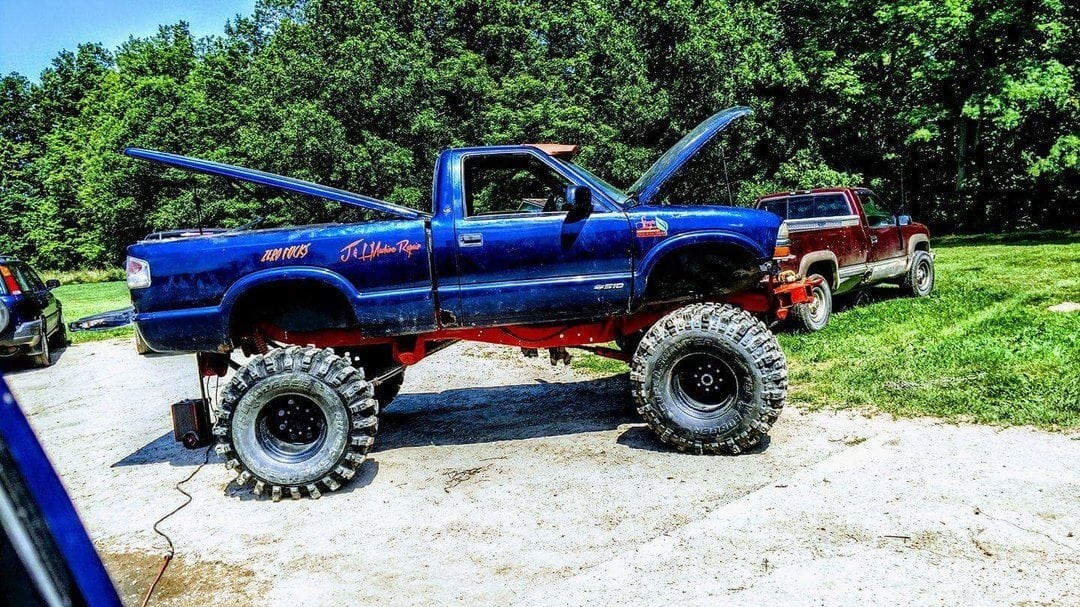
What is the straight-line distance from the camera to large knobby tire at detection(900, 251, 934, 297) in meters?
12.4

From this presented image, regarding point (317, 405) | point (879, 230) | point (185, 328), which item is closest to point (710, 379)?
point (317, 405)

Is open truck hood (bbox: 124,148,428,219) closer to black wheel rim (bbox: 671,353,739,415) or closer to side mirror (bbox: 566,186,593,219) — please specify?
side mirror (bbox: 566,186,593,219)

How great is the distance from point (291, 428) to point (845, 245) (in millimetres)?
7975

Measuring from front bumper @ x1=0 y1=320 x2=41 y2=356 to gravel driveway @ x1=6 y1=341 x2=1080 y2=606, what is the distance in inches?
217

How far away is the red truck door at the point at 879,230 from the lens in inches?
444

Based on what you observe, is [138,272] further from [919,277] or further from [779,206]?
[919,277]

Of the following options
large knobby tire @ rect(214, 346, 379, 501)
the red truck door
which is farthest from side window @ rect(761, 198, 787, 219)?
large knobby tire @ rect(214, 346, 379, 501)

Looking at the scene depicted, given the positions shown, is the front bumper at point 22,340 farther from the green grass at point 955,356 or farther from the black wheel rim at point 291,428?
the green grass at point 955,356

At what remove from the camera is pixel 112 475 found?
623cm

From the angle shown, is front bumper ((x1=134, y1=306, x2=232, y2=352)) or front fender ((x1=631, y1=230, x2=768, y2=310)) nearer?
front bumper ((x1=134, y1=306, x2=232, y2=352))

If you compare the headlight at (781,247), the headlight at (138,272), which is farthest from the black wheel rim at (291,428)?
the headlight at (781,247)

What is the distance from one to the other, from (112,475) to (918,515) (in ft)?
19.2

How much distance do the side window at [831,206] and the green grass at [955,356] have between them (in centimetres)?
144

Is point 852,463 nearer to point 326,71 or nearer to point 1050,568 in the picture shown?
point 1050,568
